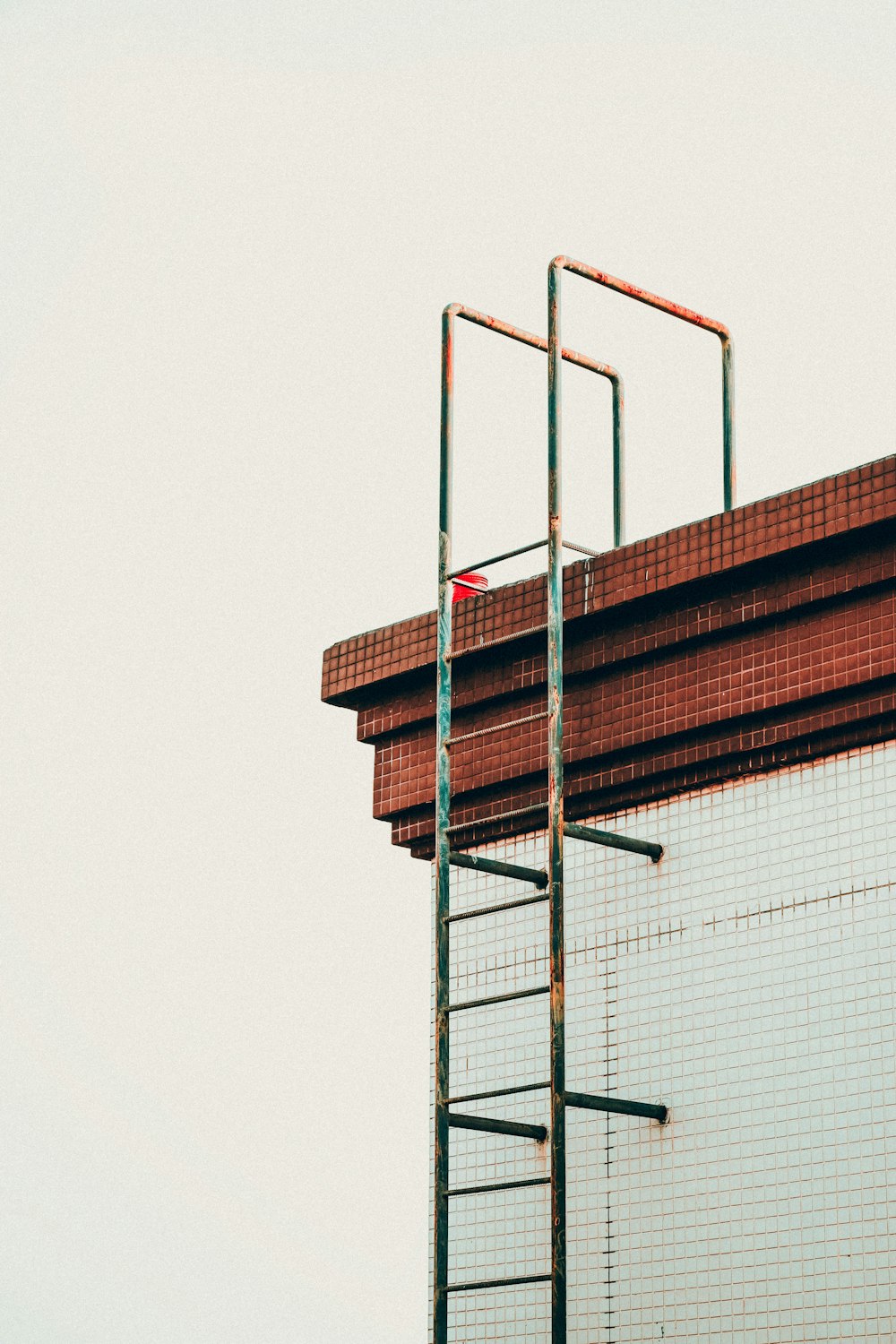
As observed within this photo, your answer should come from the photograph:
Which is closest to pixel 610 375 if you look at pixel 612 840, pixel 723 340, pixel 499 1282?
pixel 723 340

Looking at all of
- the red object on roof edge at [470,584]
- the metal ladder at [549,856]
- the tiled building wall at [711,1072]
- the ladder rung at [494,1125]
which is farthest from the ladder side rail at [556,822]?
the red object on roof edge at [470,584]

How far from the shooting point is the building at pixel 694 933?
9.12m

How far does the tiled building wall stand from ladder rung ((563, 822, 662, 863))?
0.27 feet

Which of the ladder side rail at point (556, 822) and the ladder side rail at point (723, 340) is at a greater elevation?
the ladder side rail at point (723, 340)

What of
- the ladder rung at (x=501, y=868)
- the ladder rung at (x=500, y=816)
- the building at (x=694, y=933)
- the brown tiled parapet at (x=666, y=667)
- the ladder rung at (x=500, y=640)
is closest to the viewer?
the building at (x=694, y=933)

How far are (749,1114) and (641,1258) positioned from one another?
2.90ft

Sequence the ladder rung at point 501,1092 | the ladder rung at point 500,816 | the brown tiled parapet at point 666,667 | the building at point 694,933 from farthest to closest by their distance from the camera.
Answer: the ladder rung at point 500,816 → the brown tiled parapet at point 666,667 → the ladder rung at point 501,1092 → the building at point 694,933

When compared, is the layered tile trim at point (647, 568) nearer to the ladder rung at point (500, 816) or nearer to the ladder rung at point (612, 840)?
the ladder rung at point (500, 816)

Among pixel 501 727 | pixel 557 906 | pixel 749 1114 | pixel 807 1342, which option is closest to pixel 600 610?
pixel 501 727

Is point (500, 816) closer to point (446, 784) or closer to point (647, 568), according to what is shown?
point (446, 784)

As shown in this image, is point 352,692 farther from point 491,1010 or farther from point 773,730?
point 773,730

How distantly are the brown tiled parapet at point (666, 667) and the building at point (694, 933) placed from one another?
0.02m

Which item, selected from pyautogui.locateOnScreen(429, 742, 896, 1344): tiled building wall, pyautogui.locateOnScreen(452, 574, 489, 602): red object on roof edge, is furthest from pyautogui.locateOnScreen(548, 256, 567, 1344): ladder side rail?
pyautogui.locateOnScreen(452, 574, 489, 602): red object on roof edge

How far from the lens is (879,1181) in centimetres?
881
